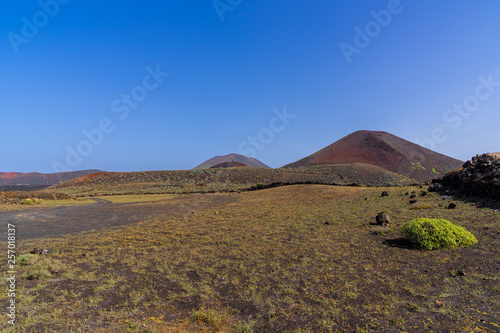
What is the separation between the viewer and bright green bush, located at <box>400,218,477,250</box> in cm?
782

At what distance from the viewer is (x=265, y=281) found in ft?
20.7

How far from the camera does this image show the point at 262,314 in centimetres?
488

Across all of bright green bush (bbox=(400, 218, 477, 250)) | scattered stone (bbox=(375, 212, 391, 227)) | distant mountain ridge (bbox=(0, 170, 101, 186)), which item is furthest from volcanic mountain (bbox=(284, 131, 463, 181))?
distant mountain ridge (bbox=(0, 170, 101, 186))

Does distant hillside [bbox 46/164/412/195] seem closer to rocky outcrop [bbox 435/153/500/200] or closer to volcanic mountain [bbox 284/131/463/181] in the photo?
volcanic mountain [bbox 284/131/463/181]

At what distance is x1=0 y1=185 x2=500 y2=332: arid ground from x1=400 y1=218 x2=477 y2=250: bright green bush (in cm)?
29

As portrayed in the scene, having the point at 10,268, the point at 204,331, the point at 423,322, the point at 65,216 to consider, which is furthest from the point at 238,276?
the point at 65,216

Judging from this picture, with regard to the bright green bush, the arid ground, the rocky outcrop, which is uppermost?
the rocky outcrop

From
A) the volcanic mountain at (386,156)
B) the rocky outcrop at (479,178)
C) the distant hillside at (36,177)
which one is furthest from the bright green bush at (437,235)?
the distant hillside at (36,177)

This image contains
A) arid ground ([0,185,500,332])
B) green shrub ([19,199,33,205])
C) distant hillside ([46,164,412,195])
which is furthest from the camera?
distant hillside ([46,164,412,195])

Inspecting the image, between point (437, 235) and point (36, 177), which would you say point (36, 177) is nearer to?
point (36, 177)

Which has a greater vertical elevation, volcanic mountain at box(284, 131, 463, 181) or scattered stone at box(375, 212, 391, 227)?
volcanic mountain at box(284, 131, 463, 181)

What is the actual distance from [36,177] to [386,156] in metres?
156

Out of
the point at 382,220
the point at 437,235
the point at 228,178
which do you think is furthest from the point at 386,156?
the point at 437,235

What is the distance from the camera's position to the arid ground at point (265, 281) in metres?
4.59
